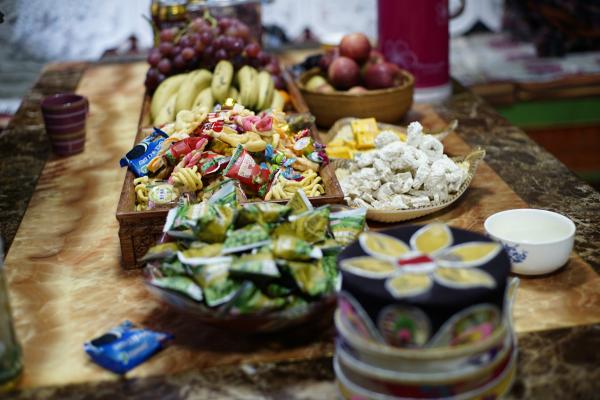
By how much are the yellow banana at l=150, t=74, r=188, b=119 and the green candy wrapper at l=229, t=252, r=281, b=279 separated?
1.10 metres

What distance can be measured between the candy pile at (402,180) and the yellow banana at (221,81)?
67 centimetres

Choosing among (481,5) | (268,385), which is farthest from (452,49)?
(268,385)

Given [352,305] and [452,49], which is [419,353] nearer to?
[352,305]

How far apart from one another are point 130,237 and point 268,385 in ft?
1.54

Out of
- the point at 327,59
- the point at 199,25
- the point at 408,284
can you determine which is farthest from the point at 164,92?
the point at 408,284

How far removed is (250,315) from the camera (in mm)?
1105

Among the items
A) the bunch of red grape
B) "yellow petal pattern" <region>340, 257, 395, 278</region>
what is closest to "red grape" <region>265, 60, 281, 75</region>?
the bunch of red grape

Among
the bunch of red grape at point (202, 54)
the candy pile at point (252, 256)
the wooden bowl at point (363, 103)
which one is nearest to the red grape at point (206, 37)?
the bunch of red grape at point (202, 54)

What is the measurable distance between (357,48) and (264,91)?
334 millimetres

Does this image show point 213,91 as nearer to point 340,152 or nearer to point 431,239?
point 340,152

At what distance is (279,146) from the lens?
166cm

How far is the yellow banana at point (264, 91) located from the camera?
2.14 m

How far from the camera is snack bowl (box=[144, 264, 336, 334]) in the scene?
1108 mm

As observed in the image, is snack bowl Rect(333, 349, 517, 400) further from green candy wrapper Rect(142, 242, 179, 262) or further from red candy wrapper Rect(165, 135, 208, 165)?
red candy wrapper Rect(165, 135, 208, 165)
